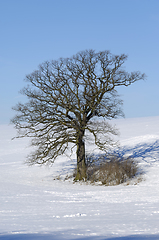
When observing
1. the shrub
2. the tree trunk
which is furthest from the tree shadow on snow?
the tree trunk

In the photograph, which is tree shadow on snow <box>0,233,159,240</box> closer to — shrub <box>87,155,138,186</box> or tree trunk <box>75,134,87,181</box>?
shrub <box>87,155,138,186</box>

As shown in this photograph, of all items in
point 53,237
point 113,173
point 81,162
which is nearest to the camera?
point 53,237

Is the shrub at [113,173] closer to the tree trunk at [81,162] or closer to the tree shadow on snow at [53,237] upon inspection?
the tree trunk at [81,162]

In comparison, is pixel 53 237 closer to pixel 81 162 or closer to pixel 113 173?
pixel 113 173

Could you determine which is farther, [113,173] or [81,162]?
[81,162]

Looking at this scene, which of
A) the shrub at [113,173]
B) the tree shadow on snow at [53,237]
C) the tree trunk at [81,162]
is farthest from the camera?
the tree trunk at [81,162]

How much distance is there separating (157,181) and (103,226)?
13286 millimetres

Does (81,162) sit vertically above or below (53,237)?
above

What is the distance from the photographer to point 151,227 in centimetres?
571

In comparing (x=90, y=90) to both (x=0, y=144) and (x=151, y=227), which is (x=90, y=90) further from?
(x=0, y=144)

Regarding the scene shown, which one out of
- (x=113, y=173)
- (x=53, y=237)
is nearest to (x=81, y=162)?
(x=113, y=173)

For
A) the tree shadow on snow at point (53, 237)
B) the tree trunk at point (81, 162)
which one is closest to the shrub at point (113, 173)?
the tree trunk at point (81, 162)

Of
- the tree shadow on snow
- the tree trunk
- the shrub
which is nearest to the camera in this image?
the tree shadow on snow

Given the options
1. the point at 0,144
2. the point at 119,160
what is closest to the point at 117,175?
the point at 119,160
